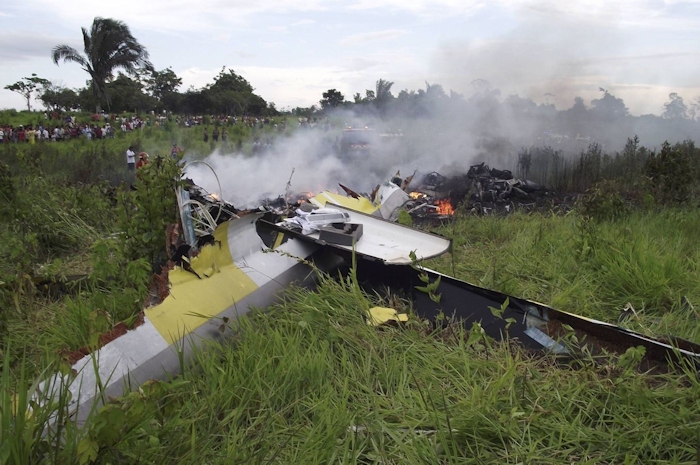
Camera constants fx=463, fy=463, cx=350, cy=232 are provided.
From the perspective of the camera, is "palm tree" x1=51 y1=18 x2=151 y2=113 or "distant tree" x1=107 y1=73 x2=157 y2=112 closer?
"palm tree" x1=51 y1=18 x2=151 y2=113

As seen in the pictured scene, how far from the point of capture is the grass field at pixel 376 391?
2051 millimetres

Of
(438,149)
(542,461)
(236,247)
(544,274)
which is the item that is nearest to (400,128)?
(438,149)

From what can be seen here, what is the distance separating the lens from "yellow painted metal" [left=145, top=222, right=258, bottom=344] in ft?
9.78

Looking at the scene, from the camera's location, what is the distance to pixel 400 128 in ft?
59.3

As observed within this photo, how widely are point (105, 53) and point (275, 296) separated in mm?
36472

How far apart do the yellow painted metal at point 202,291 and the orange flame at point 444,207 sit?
234 inches

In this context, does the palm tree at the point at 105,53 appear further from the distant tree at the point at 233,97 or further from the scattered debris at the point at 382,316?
the scattered debris at the point at 382,316

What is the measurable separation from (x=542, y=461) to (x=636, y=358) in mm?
929

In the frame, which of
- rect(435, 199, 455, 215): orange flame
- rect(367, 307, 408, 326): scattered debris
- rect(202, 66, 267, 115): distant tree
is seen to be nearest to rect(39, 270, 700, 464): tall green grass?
rect(367, 307, 408, 326): scattered debris

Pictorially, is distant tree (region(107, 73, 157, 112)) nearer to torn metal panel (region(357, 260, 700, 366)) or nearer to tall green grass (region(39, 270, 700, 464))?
torn metal panel (region(357, 260, 700, 366))

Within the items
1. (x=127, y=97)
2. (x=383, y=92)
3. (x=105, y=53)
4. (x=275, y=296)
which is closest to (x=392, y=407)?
(x=275, y=296)

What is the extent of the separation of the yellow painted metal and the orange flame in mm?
5942

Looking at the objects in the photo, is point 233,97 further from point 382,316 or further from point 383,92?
point 382,316

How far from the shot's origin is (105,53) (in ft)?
109
